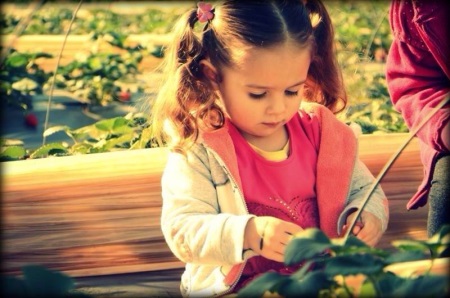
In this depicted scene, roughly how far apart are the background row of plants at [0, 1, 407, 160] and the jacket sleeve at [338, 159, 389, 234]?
0.75 ft

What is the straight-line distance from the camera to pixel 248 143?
2.48 meters

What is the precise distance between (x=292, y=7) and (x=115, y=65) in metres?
3.35

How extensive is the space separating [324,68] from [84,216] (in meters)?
0.79

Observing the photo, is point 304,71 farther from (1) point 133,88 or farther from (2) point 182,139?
(1) point 133,88

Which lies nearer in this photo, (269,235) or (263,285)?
(263,285)

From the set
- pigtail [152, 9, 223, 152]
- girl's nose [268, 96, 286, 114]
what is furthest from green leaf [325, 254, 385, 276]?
pigtail [152, 9, 223, 152]

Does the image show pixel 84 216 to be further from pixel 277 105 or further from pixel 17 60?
pixel 17 60

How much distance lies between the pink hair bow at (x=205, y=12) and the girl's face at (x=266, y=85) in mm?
138

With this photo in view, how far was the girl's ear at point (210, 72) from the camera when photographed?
2.42m

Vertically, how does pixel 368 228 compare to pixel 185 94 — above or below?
below

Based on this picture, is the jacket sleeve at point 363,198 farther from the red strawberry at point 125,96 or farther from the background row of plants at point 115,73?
the red strawberry at point 125,96

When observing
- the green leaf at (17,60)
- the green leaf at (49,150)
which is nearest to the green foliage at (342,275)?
Answer: the green leaf at (49,150)

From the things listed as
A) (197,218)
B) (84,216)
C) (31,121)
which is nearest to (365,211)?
(197,218)

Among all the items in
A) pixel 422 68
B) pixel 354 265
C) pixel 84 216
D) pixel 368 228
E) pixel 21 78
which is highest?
pixel 354 265
